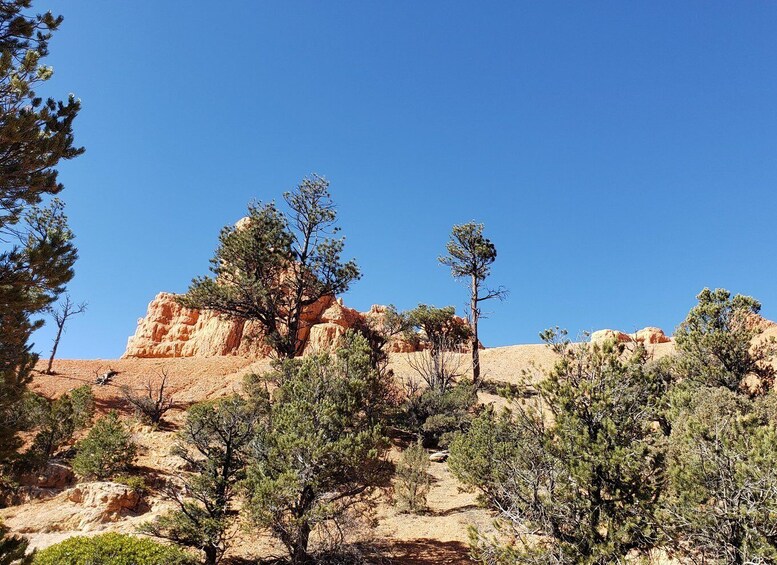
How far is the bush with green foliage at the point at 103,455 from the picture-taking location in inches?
634

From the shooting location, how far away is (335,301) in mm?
52688

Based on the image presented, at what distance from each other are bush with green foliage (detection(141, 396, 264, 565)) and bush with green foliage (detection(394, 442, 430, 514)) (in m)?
6.65

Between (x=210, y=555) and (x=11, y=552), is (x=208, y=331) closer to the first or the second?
(x=210, y=555)

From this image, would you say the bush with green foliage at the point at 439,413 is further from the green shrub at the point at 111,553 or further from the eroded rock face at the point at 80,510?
the green shrub at the point at 111,553

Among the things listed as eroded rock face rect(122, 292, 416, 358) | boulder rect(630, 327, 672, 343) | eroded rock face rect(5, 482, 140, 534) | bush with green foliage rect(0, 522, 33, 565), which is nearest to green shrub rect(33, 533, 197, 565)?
bush with green foliage rect(0, 522, 33, 565)

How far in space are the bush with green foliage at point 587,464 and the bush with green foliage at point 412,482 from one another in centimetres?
768

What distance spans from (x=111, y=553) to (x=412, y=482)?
10361 millimetres

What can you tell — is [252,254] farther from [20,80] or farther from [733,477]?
[733,477]

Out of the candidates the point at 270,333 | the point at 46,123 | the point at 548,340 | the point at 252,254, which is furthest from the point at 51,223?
the point at 548,340

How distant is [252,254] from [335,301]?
92.3 feet

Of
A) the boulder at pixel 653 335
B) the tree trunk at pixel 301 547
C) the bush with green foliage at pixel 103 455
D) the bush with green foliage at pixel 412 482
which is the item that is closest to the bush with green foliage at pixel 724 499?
the tree trunk at pixel 301 547

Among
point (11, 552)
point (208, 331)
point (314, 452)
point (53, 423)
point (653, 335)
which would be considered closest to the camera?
point (11, 552)

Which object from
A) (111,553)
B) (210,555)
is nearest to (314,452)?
(210,555)

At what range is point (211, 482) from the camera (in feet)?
36.7
